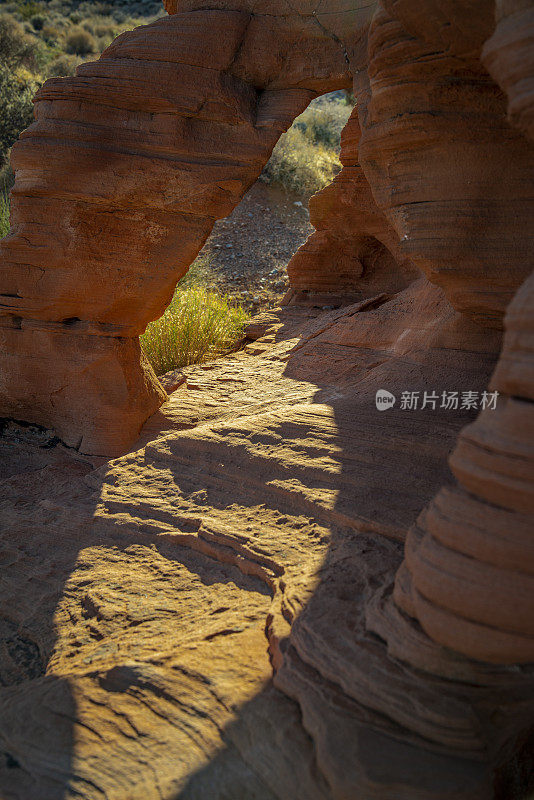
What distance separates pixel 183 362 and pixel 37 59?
47.7ft

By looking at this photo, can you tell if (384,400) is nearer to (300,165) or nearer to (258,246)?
(258,246)

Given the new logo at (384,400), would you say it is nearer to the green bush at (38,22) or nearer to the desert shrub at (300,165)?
the desert shrub at (300,165)

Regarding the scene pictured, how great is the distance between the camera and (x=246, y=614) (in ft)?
7.89

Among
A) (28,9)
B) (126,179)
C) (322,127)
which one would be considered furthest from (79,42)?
(126,179)

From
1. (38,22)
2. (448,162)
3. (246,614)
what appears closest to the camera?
(246,614)

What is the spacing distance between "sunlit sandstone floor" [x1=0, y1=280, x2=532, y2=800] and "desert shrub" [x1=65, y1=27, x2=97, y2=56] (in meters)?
19.6

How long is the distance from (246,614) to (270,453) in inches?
45.1

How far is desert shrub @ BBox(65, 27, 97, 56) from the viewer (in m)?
19.3

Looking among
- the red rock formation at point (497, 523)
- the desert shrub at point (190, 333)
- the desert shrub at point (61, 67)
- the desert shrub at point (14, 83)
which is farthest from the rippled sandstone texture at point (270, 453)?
the desert shrub at point (61, 67)

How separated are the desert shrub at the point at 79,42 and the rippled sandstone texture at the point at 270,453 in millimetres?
17657

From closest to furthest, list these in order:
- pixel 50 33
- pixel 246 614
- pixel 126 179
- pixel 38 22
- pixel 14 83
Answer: pixel 246 614
pixel 126 179
pixel 14 83
pixel 50 33
pixel 38 22

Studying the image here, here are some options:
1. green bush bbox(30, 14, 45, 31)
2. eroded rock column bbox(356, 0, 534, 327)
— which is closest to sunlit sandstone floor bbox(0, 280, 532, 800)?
eroded rock column bbox(356, 0, 534, 327)

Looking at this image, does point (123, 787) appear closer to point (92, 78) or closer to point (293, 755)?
point (293, 755)

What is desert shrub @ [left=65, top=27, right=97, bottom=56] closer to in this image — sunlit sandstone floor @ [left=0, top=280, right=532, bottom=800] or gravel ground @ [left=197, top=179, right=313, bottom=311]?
gravel ground @ [left=197, top=179, right=313, bottom=311]
